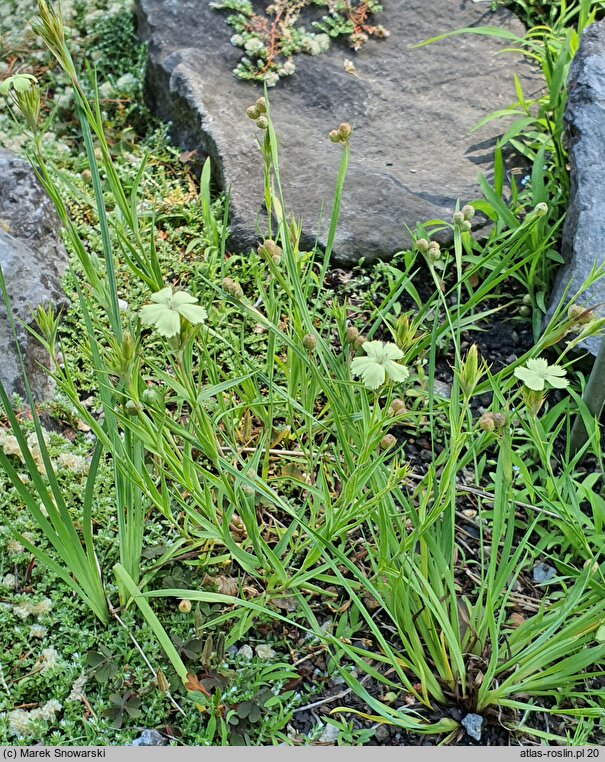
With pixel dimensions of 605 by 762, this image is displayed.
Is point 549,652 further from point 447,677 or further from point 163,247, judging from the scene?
point 163,247

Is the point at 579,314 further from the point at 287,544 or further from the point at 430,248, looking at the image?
the point at 287,544

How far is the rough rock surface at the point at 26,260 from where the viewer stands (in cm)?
209

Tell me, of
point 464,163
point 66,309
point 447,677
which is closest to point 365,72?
Result: point 464,163

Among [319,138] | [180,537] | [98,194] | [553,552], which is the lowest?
[553,552]

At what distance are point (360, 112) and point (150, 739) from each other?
2403 mm

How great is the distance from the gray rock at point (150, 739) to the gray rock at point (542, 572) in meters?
0.96

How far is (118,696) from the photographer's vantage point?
158 centimetres

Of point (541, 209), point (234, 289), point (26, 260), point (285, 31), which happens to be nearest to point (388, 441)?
point (234, 289)

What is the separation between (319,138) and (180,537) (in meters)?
1.75

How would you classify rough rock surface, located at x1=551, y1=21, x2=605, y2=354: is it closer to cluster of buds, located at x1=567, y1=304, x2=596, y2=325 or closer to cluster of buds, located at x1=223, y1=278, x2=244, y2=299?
cluster of buds, located at x1=567, y1=304, x2=596, y2=325

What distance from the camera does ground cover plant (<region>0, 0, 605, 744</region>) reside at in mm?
1437

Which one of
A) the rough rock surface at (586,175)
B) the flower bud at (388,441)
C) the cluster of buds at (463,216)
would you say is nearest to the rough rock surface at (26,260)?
the flower bud at (388,441)

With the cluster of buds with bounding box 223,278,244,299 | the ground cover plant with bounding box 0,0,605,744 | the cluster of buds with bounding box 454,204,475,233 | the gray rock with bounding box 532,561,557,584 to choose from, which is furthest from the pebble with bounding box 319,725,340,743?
the cluster of buds with bounding box 454,204,475,233

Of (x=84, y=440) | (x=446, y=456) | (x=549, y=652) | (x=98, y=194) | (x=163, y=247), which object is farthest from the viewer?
(x=163, y=247)
